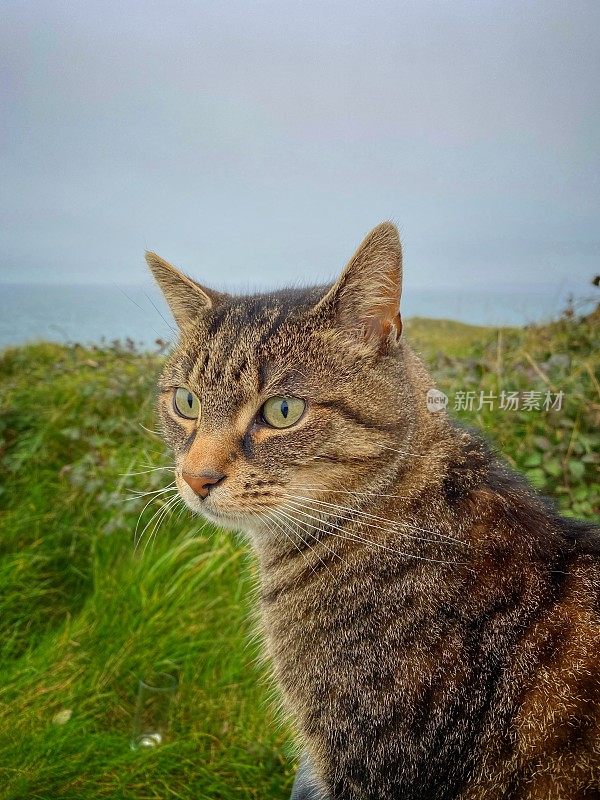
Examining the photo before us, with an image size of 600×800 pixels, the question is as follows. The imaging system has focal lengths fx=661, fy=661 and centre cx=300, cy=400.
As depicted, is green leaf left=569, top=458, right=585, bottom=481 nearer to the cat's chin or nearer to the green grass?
the green grass

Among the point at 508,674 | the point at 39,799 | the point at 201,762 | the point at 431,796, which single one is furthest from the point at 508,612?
the point at 39,799

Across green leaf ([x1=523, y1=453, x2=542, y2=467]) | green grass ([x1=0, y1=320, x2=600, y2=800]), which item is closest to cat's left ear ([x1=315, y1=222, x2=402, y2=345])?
green grass ([x1=0, y1=320, x2=600, y2=800])

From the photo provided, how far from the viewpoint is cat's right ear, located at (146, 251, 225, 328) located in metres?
1.34

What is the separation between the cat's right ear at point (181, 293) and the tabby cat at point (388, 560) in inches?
5.0

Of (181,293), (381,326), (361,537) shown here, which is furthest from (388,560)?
(181,293)

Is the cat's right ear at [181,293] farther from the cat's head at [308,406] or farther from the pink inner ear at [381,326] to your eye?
the pink inner ear at [381,326]

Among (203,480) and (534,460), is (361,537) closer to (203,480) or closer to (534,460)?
(203,480)

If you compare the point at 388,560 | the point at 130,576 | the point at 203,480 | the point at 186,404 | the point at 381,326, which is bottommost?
the point at 130,576

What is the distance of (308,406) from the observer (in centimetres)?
113

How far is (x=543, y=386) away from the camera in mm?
2197

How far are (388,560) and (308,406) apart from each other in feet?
0.97

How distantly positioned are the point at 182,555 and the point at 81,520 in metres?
0.40

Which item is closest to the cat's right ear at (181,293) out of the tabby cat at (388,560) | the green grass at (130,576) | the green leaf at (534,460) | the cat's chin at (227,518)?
the tabby cat at (388,560)

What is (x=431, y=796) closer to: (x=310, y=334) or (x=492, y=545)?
(x=492, y=545)
